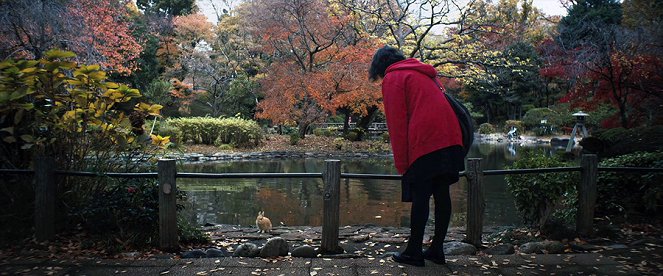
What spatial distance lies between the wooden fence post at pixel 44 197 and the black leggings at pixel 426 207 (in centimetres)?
252

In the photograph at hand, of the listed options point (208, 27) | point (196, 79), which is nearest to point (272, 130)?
point (196, 79)

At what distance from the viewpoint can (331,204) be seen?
3086mm

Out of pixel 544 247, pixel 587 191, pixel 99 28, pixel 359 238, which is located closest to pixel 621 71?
pixel 587 191

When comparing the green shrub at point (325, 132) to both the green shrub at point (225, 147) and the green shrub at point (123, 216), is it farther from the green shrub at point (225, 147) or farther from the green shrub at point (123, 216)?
the green shrub at point (123, 216)

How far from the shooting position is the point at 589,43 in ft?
34.4

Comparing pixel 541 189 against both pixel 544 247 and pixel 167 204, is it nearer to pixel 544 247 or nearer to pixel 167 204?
pixel 544 247

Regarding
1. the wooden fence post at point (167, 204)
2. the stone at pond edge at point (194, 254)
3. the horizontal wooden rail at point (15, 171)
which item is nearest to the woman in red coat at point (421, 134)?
the stone at pond edge at point (194, 254)

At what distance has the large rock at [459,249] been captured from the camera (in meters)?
3.06

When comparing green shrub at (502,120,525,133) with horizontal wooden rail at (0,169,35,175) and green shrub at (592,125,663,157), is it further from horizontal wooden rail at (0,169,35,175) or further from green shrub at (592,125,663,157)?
horizontal wooden rail at (0,169,35,175)

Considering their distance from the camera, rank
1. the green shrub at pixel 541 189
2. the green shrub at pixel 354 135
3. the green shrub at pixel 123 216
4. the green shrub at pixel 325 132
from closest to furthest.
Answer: the green shrub at pixel 123 216
the green shrub at pixel 541 189
the green shrub at pixel 354 135
the green shrub at pixel 325 132

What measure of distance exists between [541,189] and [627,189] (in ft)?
3.14

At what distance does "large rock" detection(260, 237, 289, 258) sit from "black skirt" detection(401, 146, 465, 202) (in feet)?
3.36

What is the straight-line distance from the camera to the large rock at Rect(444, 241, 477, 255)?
3.06 m

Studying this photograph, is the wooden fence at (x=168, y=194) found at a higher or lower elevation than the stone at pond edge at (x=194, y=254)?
higher
